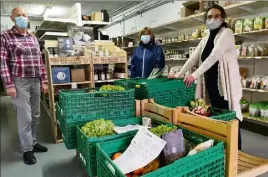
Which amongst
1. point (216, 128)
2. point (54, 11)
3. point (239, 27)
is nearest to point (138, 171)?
point (216, 128)

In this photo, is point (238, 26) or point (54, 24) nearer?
point (238, 26)

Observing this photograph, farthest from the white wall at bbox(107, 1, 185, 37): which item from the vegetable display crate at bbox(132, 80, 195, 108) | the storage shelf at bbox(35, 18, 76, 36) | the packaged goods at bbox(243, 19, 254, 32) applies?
the vegetable display crate at bbox(132, 80, 195, 108)

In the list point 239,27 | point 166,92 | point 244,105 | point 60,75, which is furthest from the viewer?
point 244,105

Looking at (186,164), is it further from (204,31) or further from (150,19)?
(150,19)

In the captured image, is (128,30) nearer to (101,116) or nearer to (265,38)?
(265,38)

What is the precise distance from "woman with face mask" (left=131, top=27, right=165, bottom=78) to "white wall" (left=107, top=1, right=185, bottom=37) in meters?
2.21

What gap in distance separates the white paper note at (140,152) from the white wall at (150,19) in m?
4.29

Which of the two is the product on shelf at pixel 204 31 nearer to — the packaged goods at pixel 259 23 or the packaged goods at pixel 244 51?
the packaged goods at pixel 244 51

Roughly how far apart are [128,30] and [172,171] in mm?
6013

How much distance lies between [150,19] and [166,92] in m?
4.75

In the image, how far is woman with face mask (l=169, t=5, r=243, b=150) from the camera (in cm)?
185

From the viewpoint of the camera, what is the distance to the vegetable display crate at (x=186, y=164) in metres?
0.84

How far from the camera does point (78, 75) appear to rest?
308 centimetres

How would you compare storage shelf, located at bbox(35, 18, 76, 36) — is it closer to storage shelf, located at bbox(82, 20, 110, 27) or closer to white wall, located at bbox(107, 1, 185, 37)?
storage shelf, located at bbox(82, 20, 110, 27)
